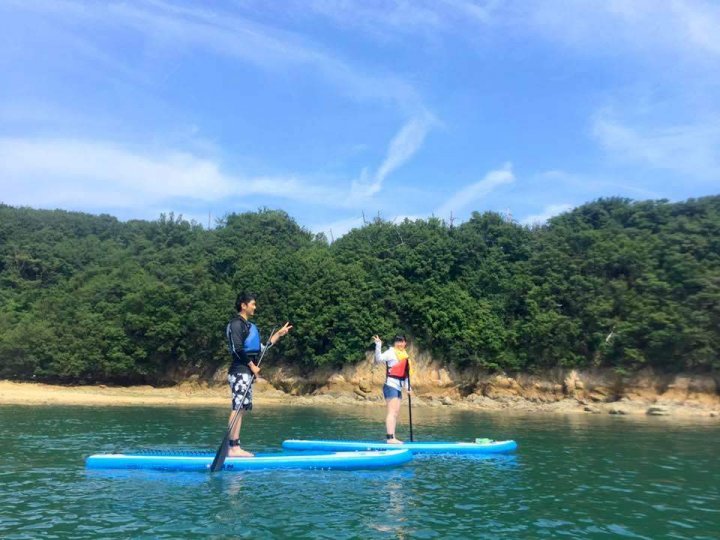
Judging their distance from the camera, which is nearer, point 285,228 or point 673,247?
point 673,247

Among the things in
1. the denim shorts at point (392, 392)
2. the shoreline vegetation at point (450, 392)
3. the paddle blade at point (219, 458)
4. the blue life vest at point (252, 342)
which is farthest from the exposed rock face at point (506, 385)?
the paddle blade at point (219, 458)

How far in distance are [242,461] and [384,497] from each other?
10.1 feet

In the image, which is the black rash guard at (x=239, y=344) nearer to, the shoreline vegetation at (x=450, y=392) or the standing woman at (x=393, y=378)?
the standing woman at (x=393, y=378)

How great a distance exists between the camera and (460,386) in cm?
4069

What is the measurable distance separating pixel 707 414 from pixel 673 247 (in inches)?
493

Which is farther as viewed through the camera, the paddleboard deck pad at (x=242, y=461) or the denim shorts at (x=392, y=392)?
the denim shorts at (x=392, y=392)

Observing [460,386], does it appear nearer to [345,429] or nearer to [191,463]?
[345,429]

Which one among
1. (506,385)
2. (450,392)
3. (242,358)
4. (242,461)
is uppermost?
(242,358)

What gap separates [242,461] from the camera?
10.6 metres

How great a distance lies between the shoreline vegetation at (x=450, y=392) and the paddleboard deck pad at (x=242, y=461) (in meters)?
21.6

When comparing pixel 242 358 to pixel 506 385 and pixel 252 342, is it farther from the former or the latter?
pixel 506 385

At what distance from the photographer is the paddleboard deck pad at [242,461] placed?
10.5 meters

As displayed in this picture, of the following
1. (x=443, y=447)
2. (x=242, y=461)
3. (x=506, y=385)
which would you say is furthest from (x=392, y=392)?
(x=506, y=385)

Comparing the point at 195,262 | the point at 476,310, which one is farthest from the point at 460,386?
the point at 195,262
